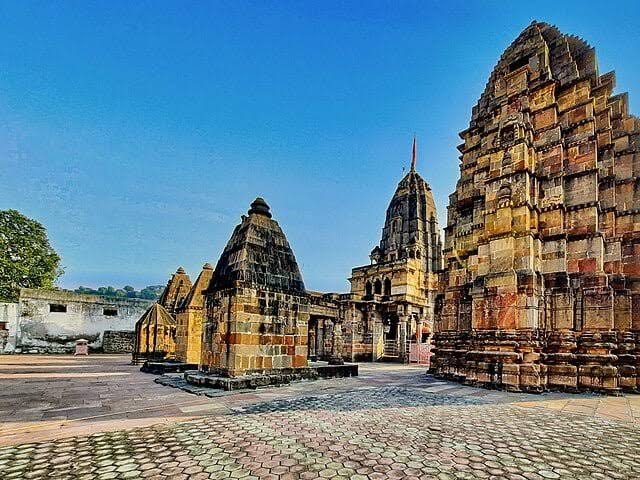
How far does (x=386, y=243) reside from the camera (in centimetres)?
4538

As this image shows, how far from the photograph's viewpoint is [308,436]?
484 cm

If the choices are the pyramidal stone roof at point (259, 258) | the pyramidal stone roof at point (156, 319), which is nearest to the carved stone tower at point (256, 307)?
the pyramidal stone roof at point (259, 258)

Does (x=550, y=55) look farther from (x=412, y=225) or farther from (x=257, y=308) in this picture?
(x=412, y=225)

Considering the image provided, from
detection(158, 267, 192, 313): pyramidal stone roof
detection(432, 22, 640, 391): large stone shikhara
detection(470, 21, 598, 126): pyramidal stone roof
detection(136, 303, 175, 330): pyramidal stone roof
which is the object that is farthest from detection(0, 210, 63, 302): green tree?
detection(470, 21, 598, 126): pyramidal stone roof

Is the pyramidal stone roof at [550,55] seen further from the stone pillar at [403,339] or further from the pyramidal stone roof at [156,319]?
the stone pillar at [403,339]

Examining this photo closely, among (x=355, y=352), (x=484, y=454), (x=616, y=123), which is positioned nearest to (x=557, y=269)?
(x=616, y=123)

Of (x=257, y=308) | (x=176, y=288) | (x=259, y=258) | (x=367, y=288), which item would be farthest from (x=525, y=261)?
(x=367, y=288)

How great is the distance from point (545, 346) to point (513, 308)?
1536 mm

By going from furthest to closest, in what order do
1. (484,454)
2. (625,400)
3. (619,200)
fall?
(619,200) → (625,400) → (484,454)

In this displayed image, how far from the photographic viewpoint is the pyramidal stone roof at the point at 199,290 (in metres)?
15.9

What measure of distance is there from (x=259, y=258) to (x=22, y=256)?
117 ft

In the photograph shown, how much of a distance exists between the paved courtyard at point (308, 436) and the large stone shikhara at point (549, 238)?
2.19 m

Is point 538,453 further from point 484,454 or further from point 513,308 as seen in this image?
point 513,308

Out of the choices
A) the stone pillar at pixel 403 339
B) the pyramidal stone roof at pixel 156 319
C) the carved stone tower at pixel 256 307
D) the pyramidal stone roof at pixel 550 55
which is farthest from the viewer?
the stone pillar at pixel 403 339
